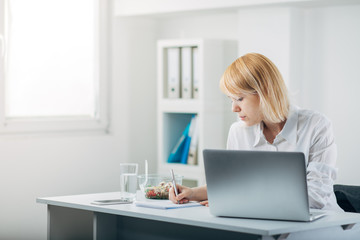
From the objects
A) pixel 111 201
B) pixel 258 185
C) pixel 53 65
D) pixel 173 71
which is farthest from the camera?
pixel 173 71

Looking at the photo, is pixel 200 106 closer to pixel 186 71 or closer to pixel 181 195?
pixel 186 71

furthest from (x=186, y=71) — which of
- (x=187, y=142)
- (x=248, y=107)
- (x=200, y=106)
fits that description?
(x=248, y=107)

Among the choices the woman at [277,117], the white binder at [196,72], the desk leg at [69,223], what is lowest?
the desk leg at [69,223]

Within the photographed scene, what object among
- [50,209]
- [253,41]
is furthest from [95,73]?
[50,209]

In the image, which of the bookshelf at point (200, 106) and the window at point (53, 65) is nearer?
the window at point (53, 65)

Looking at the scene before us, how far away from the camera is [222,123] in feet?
13.0

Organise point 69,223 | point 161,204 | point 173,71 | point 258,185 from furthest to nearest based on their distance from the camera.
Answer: point 173,71 → point 69,223 → point 161,204 → point 258,185

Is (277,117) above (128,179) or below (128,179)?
above

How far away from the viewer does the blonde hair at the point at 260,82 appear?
7.96ft

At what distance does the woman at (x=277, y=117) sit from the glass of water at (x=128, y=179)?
0.16 metres

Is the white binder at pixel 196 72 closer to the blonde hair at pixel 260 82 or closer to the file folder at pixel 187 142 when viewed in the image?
the file folder at pixel 187 142

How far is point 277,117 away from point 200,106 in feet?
4.62

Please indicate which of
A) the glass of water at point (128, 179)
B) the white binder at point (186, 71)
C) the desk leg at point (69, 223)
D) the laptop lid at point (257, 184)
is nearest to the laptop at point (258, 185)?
the laptop lid at point (257, 184)

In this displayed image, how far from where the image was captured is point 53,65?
152 inches
